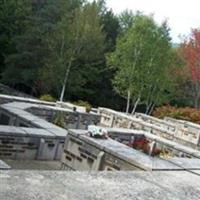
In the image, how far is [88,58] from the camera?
30.9m

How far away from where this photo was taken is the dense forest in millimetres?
28750

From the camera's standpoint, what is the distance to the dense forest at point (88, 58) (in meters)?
28.8

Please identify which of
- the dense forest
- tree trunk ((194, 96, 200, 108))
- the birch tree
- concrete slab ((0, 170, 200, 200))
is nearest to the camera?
concrete slab ((0, 170, 200, 200))

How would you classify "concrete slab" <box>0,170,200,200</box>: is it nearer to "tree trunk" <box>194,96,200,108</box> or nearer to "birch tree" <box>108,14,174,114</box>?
"birch tree" <box>108,14,174,114</box>

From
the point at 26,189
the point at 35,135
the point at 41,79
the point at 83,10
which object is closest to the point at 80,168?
the point at 35,135

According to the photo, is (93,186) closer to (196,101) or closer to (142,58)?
(142,58)

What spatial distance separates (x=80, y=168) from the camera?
6734 mm

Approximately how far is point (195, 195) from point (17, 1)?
30.6 metres

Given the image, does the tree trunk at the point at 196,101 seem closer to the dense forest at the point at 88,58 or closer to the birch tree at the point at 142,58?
the dense forest at the point at 88,58

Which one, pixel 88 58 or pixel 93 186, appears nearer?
pixel 93 186

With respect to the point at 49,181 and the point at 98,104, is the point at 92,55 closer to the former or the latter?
the point at 98,104

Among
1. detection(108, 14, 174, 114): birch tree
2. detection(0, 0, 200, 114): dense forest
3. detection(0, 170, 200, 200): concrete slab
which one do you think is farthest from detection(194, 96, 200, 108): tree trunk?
detection(0, 170, 200, 200): concrete slab

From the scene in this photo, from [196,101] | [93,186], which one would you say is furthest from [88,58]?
[93,186]

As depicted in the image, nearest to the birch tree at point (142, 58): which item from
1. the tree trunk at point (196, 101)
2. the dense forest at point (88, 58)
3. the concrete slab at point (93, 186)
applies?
the dense forest at point (88, 58)
